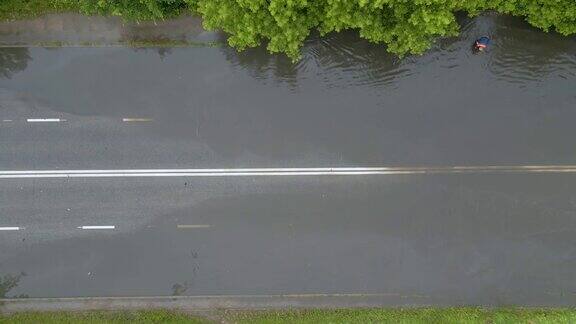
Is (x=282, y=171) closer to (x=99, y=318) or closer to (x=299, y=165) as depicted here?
(x=299, y=165)

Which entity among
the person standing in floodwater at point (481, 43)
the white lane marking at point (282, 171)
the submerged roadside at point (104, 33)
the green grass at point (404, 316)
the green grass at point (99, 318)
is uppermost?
the person standing in floodwater at point (481, 43)

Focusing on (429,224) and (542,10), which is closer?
(542,10)

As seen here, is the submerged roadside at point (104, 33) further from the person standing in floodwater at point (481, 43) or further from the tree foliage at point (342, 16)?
the person standing in floodwater at point (481, 43)

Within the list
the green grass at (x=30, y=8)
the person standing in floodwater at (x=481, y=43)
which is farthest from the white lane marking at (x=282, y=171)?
the green grass at (x=30, y=8)

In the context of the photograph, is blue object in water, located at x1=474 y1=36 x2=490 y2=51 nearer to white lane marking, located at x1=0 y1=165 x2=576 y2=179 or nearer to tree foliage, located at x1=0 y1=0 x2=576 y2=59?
tree foliage, located at x1=0 y1=0 x2=576 y2=59

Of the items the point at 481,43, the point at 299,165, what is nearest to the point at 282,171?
the point at 299,165

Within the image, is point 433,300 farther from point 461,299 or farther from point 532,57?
point 532,57

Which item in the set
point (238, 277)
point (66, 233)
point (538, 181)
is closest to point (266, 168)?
point (238, 277)
